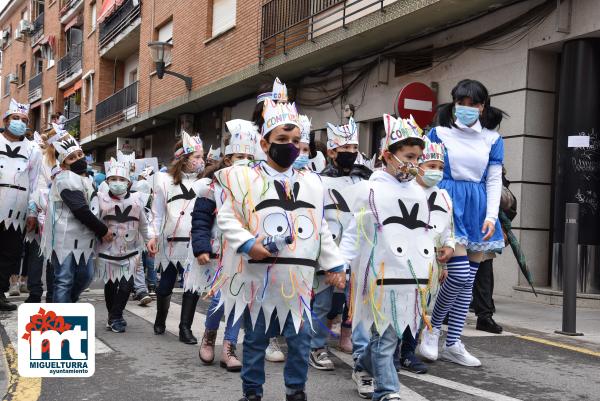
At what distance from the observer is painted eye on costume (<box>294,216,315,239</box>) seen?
3527 mm

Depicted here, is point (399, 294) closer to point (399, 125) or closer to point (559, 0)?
point (399, 125)

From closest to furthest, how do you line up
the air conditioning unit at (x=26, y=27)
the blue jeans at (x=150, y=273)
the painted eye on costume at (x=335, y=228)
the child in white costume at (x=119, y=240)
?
the painted eye on costume at (x=335, y=228) → the child in white costume at (x=119, y=240) → the blue jeans at (x=150, y=273) → the air conditioning unit at (x=26, y=27)

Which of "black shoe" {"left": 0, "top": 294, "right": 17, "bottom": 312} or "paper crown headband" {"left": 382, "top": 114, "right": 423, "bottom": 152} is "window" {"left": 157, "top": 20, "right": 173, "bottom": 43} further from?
"paper crown headband" {"left": 382, "top": 114, "right": 423, "bottom": 152}

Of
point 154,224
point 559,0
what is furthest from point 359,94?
point 154,224

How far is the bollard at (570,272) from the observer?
661 cm

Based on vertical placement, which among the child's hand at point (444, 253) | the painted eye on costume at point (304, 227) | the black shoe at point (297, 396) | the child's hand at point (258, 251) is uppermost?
the painted eye on costume at point (304, 227)

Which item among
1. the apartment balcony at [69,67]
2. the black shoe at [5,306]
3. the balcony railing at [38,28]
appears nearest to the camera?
the black shoe at [5,306]

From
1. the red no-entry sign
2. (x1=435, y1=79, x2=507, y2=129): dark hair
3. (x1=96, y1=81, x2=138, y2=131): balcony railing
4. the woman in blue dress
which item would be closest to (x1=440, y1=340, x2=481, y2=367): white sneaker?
the woman in blue dress

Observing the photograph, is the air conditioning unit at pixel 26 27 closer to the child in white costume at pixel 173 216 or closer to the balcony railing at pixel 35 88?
the balcony railing at pixel 35 88

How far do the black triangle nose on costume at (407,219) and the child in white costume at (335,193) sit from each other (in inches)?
35.1

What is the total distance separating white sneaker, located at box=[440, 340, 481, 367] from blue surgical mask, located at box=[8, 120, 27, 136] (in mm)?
4692

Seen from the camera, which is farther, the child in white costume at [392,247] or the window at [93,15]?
the window at [93,15]

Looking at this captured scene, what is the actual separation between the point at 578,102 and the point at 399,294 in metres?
6.39

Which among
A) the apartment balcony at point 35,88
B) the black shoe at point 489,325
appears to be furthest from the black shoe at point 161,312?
the apartment balcony at point 35,88
